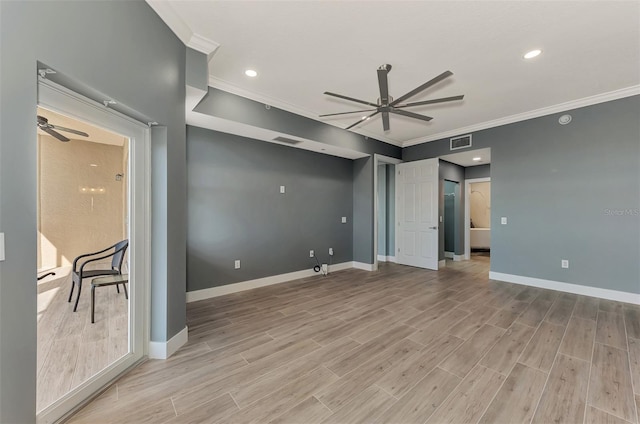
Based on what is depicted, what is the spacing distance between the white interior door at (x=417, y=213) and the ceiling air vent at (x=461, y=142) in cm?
47

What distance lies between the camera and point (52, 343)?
5.65ft

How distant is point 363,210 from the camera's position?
18.7ft

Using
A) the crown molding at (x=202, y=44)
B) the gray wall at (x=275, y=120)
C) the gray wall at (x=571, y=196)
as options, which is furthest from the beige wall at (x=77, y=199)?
the gray wall at (x=571, y=196)

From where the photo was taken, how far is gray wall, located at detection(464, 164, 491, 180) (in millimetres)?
6703

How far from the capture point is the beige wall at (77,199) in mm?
1539

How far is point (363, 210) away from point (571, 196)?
3.40 meters

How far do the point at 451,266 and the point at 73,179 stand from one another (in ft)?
21.5

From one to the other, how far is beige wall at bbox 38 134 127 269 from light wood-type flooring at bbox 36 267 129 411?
0.70 feet

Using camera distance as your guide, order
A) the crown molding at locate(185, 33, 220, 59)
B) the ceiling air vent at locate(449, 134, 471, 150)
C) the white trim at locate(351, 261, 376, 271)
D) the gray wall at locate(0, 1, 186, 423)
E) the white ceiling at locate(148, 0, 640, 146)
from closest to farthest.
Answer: the gray wall at locate(0, 1, 186, 423)
the white ceiling at locate(148, 0, 640, 146)
the crown molding at locate(185, 33, 220, 59)
the ceiling air vent at locate(449, 134, 471, 150)
the white trim at locate(351, 261, 376, 271)

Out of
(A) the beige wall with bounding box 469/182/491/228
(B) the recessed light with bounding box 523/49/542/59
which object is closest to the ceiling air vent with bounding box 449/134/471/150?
(B) the recessed light with bounding box 523/49/542/59

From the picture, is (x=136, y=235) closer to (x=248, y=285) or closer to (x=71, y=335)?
(x=71, y=335)

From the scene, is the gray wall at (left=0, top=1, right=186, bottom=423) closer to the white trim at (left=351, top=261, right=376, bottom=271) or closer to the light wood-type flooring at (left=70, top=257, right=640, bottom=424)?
the light wood-type flooring at (left=70, top=257, right=640, bottom=424)

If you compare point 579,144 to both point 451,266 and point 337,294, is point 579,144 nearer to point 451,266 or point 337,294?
point 451,266

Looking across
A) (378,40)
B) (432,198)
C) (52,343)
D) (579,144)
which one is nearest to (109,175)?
(52,343)
